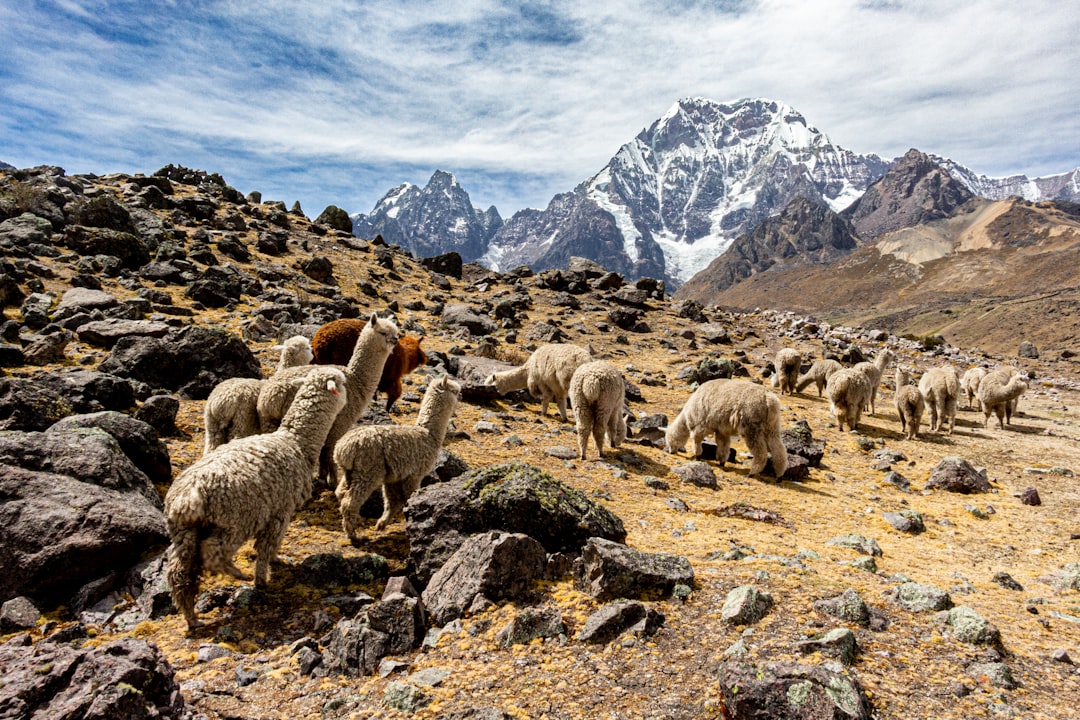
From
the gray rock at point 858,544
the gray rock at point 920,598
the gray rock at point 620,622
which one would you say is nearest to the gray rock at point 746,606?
the gray rock at point 620,622

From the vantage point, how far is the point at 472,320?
30.6 meters

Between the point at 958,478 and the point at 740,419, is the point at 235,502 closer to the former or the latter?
the point at 740,419

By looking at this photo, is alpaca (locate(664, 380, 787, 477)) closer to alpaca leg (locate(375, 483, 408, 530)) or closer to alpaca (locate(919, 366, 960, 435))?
alpaca leg (locate(375, 483, 408, 530))

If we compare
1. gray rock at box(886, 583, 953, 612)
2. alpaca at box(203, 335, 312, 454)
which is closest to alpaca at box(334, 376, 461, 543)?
alpaca at box(203, 335, 312, 454)

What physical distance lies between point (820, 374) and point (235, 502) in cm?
2582

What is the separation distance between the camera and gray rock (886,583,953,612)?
546 cm

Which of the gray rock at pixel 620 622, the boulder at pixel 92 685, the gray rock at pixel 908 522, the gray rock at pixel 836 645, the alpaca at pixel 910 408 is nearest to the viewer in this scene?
the boulder at pixel 92 685

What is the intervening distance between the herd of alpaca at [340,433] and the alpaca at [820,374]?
584cm

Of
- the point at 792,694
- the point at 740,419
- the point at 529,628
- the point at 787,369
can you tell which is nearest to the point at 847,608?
the point at 792,694

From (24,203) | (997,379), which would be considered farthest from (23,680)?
(24,203)

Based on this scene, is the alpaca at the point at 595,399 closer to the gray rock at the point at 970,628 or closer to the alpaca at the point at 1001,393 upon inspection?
the gray rock at the point at 970,628

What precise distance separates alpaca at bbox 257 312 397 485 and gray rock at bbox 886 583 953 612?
8.32 meters

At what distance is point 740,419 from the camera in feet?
45.3

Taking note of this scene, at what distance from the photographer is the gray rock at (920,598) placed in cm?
546
